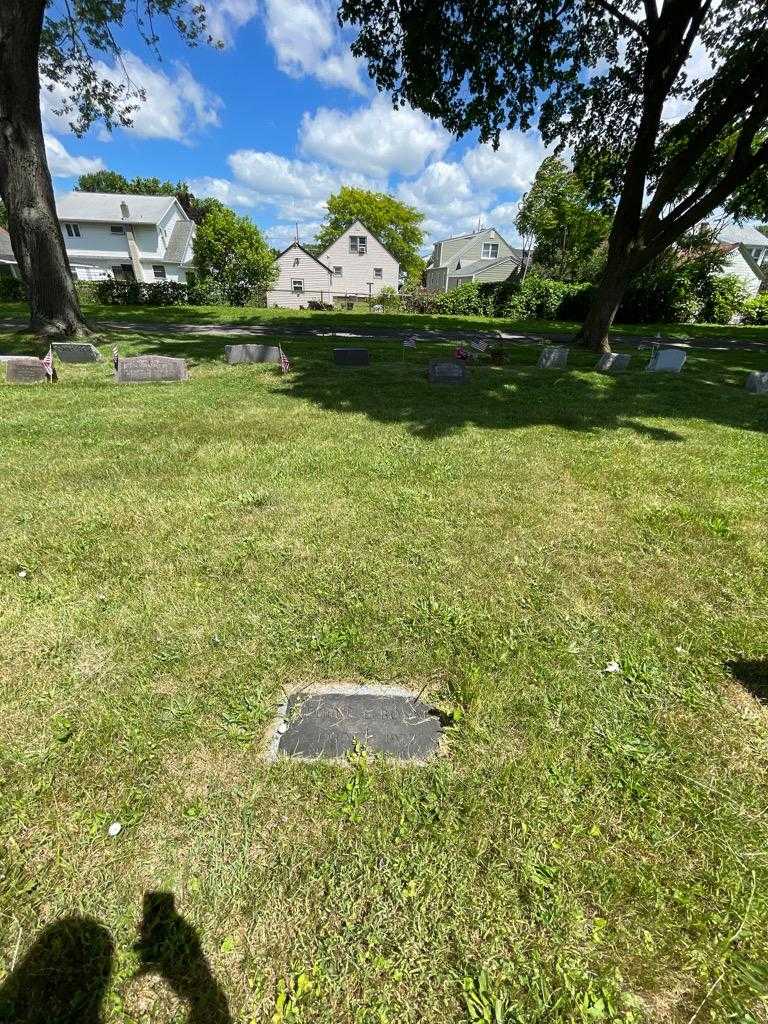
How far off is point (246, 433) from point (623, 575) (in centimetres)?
532

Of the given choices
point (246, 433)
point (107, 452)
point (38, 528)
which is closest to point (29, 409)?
point (107, 452)

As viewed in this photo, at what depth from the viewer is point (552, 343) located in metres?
17.1

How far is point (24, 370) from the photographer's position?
886cm

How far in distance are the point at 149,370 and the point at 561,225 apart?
48.1 meters

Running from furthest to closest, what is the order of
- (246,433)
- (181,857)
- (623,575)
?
(246,433)
(623,575)
(181,857)

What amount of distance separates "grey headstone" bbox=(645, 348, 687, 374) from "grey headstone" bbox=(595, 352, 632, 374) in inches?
33.5

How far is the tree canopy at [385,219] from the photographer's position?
2271 inches

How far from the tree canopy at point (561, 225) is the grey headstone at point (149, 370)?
44.9 metres

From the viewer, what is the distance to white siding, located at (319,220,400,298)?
42969mm

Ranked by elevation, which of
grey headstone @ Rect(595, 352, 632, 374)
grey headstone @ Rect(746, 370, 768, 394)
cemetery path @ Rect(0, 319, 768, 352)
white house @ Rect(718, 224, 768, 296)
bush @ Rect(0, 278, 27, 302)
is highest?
white house @ Rect(718, 224, 768, 296)

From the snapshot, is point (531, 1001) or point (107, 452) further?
point (107, 452)

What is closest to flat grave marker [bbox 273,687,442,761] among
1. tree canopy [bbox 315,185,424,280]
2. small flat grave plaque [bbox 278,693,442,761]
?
small flat grave plaque [bbox 278,693,442,761]

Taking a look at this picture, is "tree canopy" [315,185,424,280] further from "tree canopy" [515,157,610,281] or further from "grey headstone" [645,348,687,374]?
"grey headstone" [645,348,687,374]

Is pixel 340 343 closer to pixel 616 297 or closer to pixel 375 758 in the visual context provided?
pixel 616 297
